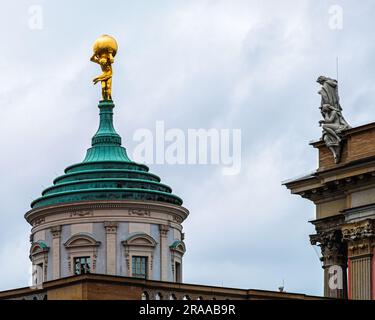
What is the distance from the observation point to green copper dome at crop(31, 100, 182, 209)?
481 feet

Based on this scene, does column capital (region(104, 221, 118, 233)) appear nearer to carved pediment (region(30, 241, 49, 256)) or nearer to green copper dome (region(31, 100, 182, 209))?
green copper dome (region(31, 100, 182, 209))

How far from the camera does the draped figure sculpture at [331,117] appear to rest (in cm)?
8219

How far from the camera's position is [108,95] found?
155375mm

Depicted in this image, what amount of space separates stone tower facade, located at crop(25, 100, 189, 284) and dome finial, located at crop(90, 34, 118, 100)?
6024 millimetres

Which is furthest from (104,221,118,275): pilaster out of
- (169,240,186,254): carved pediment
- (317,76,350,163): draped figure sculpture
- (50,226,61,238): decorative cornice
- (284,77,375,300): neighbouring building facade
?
(317,76,350,163): draped figure sculpture

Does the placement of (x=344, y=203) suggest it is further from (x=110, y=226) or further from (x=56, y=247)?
(x=56, y=247)

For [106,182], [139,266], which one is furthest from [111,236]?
[106,182]

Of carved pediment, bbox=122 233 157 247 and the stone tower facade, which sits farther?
carved pediment, bbox=122 233 157 247
